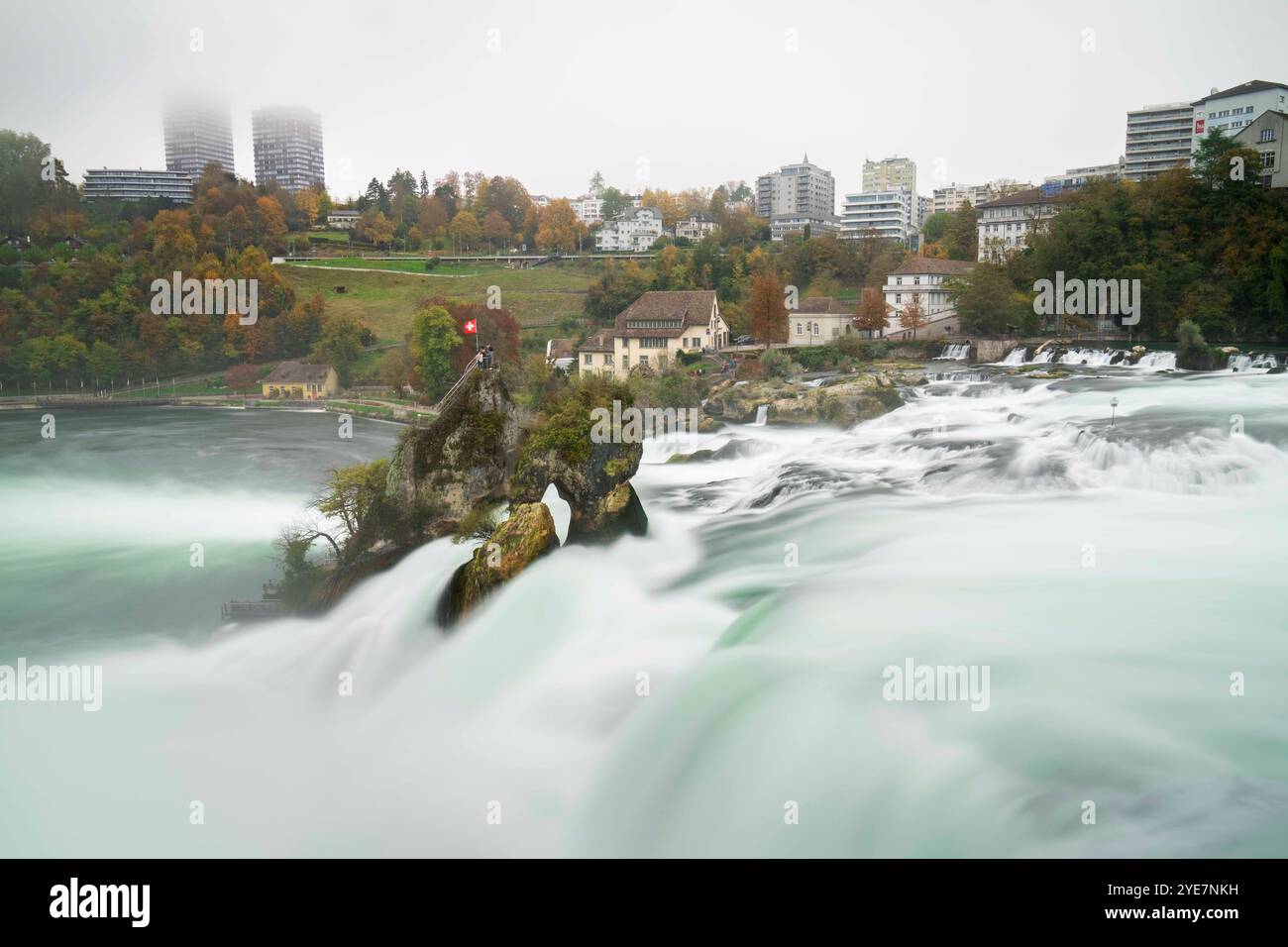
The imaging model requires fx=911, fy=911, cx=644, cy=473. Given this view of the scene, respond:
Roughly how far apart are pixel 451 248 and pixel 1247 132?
27.3 meters

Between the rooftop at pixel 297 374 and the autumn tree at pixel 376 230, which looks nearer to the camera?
the rooftop at pixel 297 374

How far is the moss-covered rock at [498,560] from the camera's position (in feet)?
28.1

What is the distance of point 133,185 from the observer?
38562 mm

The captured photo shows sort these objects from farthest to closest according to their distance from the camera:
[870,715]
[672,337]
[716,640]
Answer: [672,337], [716,640], [870,715]

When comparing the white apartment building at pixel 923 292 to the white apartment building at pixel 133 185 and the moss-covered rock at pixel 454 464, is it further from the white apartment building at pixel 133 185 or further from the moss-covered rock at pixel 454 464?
the white apartment building at pixel 133 185

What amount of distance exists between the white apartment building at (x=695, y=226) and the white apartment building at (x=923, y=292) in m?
9.88

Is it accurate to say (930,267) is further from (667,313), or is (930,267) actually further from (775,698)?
(775,698)

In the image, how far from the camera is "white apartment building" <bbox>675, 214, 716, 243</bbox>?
1403 inches

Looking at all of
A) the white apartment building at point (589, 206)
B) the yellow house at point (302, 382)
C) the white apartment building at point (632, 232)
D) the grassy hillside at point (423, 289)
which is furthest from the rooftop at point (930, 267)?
the white apartment building at point (589, 206)

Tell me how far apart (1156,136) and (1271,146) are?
22368 mm

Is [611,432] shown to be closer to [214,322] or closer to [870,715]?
[870,715]

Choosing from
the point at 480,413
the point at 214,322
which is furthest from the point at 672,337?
the point at 214,322

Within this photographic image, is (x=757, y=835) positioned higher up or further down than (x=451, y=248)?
further down
